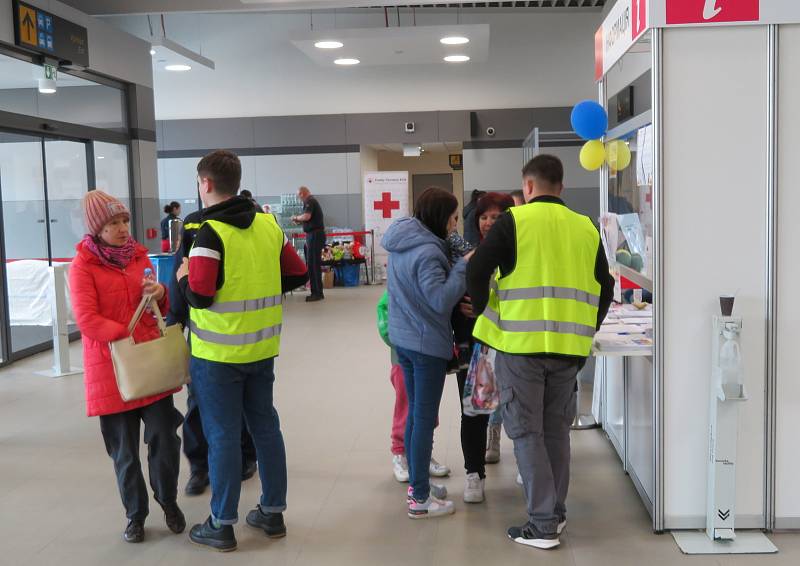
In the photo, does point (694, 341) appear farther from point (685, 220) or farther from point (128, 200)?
point (128, 200)

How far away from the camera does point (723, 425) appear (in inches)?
112

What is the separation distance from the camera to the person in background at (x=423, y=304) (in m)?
2.96

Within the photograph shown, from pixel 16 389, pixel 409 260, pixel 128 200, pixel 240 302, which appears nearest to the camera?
pixel 240 302

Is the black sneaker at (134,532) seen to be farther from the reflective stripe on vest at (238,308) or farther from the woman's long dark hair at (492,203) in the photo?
the woman's long dark hair at (492,203)

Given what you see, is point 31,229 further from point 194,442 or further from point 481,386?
point 481,386

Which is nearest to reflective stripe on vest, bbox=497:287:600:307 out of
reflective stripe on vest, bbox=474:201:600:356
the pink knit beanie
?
reflective stripe on vest, bbox=474:201:600:356

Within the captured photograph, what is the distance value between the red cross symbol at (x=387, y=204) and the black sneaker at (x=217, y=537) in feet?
30.5

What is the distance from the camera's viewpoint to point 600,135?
4.05m

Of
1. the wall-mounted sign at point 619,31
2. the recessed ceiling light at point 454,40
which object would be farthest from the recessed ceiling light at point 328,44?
the wall-mounted sign at point 619,31

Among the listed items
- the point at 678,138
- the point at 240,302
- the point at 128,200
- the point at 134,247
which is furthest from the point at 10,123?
the point at 678,138

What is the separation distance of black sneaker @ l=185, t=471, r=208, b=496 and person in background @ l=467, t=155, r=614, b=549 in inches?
56.4

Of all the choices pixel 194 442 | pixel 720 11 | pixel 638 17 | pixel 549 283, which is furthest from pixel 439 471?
pixel 720 11

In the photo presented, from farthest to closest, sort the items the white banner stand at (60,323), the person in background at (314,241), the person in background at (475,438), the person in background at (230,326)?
the person in background at (314,241)
the white banner stand at (60,323)
the person in background at (475,438)
the person in background at (230,326)

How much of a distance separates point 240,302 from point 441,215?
0.81m
